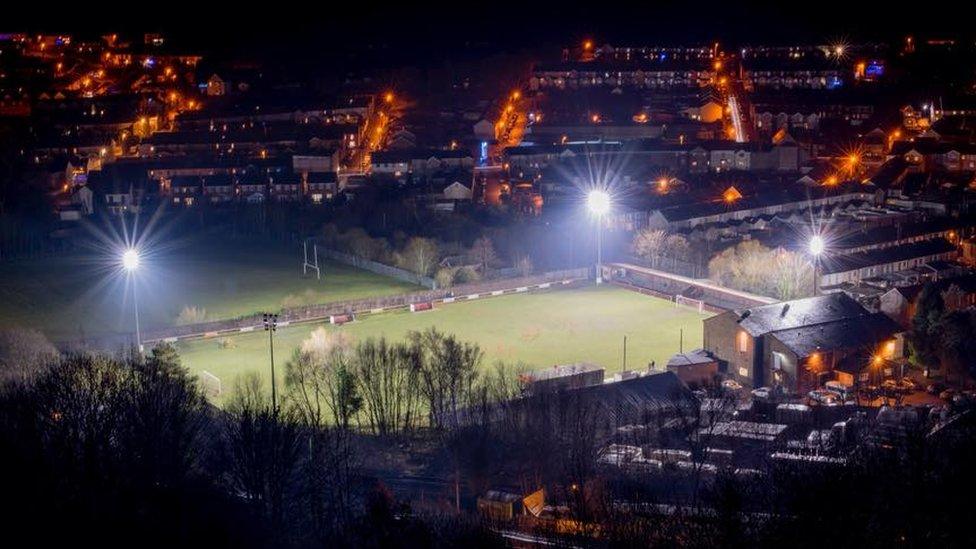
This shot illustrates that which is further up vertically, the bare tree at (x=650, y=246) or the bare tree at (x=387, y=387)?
the bare tree at (x=650, y=246)

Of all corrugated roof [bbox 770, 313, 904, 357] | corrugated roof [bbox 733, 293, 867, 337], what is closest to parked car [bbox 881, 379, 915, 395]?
corrugated roof [bbox 770, 313, 904, 357]

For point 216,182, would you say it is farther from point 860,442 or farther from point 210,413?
point 860,442

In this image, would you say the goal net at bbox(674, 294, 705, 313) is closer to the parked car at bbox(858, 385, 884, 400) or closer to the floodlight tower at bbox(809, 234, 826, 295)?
the floodlight tower at bbox(809, 234, 826, 295)

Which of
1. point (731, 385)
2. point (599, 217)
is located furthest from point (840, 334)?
point (599, 217)

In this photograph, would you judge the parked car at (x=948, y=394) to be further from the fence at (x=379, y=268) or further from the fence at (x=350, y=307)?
the fence at (x=379, y=268)

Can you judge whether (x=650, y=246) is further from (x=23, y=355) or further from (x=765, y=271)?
(x=23, y=355)

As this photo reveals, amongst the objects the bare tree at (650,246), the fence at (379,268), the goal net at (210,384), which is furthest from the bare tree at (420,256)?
the goal net at (210,384)

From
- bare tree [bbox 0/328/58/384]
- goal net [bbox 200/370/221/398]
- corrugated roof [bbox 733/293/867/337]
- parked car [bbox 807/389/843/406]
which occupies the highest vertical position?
corrugated roof [bbox 733/293/867/337]

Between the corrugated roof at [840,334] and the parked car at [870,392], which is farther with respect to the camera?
the corrugated roof at [840,334]
